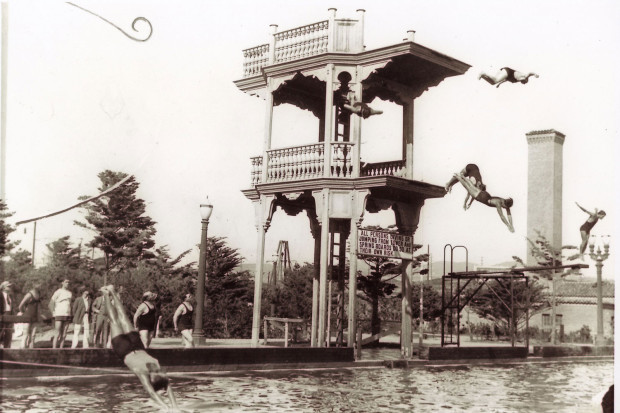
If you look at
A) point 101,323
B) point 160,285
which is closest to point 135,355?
point 101,323

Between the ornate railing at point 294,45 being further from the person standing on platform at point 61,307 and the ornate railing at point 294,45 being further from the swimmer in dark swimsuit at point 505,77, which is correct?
the person standing on platform at point 61,307

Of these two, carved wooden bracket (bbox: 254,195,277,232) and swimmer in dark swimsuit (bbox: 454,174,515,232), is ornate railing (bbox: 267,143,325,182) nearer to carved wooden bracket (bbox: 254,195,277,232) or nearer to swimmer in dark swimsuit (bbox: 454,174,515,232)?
carved wooden bracket (bbox: 254,195,277,232)

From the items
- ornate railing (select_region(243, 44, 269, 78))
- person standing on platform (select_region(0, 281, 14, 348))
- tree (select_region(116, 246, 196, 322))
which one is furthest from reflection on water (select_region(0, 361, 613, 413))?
tree (select_region(116, 246, 196, 322))

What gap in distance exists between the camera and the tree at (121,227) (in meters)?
28.0

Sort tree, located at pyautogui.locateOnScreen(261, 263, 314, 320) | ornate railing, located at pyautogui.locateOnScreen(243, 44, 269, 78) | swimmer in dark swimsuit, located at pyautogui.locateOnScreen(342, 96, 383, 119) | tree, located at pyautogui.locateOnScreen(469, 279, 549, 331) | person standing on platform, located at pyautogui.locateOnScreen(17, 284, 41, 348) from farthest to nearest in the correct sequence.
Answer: tree, located at pyautogui.locateOnScreen(469, 279, 549, 331) → tree, located at pyautogui.locateOnScreen(261, 263, 314, 320) → ornate railing, located at pyautogui.locateOnScreen(243, 44, 269, 78) → swimmer in dark swimsuit, located at pyautogui.locateOnScreen(342, 96, 383, 119) → person standing on platform, located at pyautogui.locateOnScreen(17, 284, 41, 348)

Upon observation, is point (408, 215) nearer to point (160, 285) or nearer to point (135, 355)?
point (160, 285)

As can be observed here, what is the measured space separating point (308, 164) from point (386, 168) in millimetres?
2931

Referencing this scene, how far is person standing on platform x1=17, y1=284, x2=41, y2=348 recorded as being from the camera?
12445 mm

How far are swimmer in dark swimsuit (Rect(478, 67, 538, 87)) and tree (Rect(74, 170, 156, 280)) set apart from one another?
54.6 ft

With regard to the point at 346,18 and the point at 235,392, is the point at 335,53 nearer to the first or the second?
the point at 346,18

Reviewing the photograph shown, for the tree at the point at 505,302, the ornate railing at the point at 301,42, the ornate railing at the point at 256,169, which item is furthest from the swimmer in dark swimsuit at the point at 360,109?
the tree at the point at 505,302

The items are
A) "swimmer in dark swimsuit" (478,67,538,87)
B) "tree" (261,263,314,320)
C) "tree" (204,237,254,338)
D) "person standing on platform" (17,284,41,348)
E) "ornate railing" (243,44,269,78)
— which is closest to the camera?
"person standing on platform" (17,284,41,348)

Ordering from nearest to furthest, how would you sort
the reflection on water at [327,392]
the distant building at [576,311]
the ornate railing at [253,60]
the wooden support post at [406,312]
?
the reflection on water at [327,392]
the wooden support post at [406,312]
the ornate railing at [253,60]
the distant building at [576,311]

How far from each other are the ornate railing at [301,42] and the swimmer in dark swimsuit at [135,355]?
11.0 m
